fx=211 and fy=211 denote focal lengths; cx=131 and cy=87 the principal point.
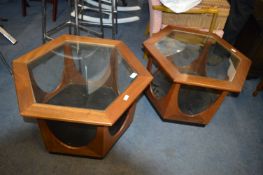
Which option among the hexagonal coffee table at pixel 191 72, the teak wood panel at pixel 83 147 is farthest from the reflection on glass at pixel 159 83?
the teak wood panel at pixel 83 147

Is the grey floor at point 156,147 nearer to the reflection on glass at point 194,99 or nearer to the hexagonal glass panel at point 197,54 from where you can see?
the reflection on glass at point 194,99

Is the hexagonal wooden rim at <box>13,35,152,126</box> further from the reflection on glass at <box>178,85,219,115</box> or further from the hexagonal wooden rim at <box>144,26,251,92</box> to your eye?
the reflection on glass at <box>178,85,219,115</box>

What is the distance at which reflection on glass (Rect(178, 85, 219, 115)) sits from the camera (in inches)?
53.8

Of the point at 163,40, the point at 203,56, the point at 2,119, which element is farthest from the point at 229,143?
the point at 2,119

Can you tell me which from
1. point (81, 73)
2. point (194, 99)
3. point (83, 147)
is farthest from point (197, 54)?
point (83, 147)

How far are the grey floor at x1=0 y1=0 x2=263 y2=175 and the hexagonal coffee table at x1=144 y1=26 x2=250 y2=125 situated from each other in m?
0.13

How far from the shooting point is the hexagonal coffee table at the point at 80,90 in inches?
34.1

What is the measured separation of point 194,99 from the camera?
1449mm

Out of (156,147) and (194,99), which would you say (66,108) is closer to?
(156,147)

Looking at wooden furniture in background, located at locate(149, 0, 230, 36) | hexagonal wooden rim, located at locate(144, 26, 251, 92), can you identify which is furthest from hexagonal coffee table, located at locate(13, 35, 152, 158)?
wooden furniture in background, located at locate(149, 0, 230, 36)

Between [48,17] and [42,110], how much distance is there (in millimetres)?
1971

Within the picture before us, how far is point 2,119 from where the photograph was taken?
4.36 feet

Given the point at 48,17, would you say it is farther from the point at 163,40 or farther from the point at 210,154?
the point at 210,154

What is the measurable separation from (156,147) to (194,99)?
0.43m
